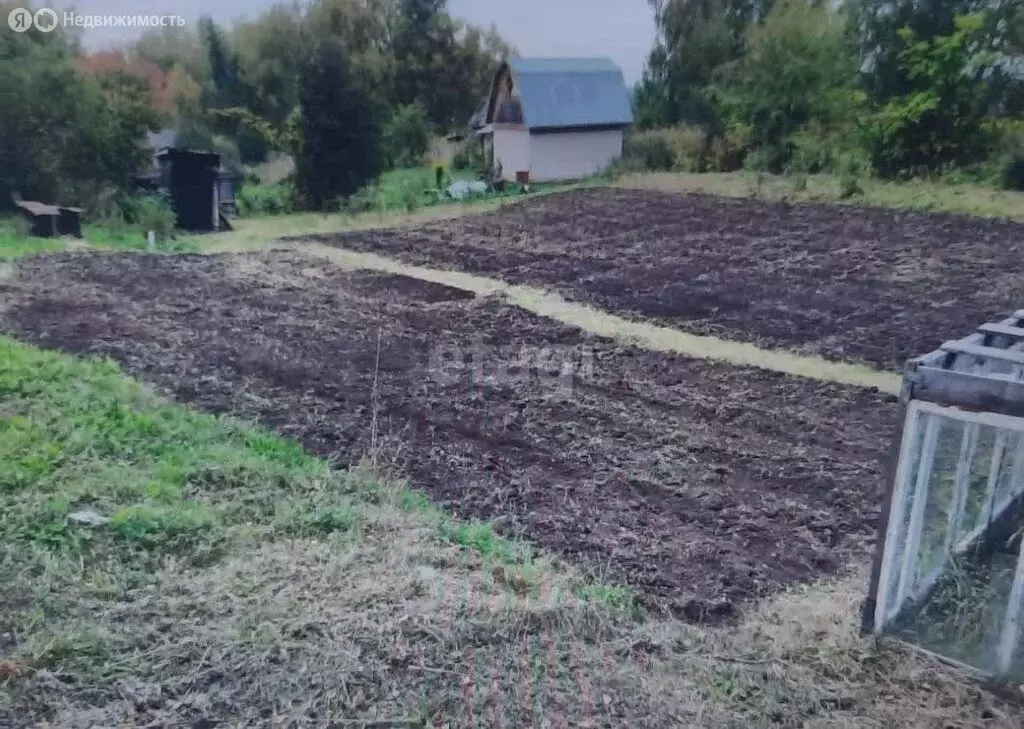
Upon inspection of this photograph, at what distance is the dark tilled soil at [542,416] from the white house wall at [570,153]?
520 inches

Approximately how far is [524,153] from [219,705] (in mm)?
20880

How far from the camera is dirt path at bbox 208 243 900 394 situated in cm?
741

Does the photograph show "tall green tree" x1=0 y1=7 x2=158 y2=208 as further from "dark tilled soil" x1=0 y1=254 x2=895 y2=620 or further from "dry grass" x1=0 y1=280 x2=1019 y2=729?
"dry grass" x1=0 y1=280 x2=1019 y2=729

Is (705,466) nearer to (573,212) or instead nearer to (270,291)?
(270,291)

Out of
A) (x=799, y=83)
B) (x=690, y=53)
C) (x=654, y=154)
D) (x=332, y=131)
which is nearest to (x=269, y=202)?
(x=332, y=131)

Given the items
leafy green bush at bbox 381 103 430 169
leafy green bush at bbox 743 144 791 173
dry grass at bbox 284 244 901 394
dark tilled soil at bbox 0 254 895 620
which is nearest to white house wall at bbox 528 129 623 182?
leafy green bush at bbox 381 103 430 169

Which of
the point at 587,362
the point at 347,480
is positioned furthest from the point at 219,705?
the point at 587,362

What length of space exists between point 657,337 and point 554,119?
15.1 m

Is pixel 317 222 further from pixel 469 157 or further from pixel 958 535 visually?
pixel 958 535

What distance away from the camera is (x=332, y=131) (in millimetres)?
19312

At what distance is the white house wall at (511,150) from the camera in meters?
22.7

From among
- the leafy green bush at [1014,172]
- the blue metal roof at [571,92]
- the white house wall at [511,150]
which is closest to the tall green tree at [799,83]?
the blue metal roof at [571,92]

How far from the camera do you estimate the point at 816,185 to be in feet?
61.0

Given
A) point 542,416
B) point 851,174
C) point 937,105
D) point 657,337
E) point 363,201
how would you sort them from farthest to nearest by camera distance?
point 937,105, point 363,201, point 851,174, point 657,337, point 542,416
